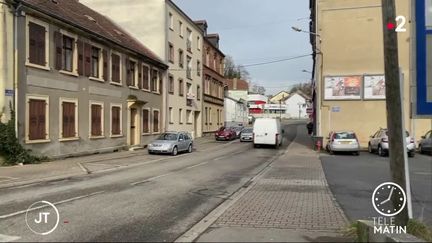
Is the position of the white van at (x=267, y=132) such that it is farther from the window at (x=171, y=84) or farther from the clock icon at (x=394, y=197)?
the clock icon at (x=394, y=197)

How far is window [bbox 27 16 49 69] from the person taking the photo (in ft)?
71.8

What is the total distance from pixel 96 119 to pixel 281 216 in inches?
834

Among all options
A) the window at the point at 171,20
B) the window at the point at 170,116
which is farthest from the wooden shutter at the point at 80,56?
the window at the point at 171,20

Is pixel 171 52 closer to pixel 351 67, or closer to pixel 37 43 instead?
pixel 351 67

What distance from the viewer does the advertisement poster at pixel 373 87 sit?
109 feet

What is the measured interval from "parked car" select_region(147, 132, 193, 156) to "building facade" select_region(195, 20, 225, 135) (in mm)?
23737

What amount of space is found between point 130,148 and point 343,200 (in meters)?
23.6

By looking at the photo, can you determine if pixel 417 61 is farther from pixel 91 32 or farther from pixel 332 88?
pixel 332 88

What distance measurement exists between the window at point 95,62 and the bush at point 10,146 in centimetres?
846

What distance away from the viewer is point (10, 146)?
19984mm

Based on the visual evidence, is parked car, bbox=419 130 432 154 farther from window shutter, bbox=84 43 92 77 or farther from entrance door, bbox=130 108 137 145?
window shutter, bbox=84 43 92 77

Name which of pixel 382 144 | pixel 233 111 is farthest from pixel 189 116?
pixel 233 111

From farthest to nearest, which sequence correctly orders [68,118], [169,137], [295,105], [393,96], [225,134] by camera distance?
[295,105] < [225,134] < [169,137] < [68,118] < [393,96]

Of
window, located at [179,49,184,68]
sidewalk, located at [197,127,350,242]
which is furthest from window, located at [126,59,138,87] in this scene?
sidewalk, located at [197,127,350,242]
